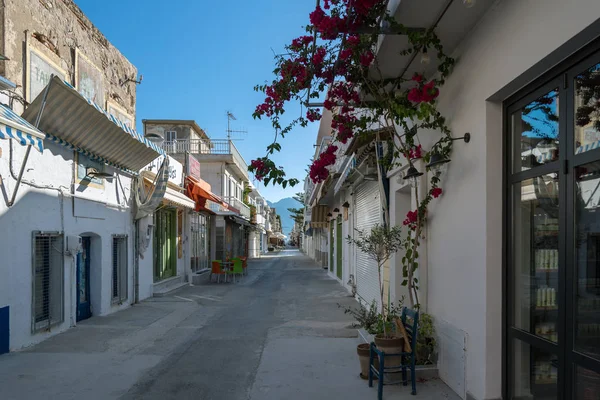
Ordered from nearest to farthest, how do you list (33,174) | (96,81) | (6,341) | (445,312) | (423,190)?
(445,312), (423,190), (6,341), (33,174), (96,81)

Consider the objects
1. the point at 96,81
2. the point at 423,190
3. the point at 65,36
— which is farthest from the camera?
the point at 96,81

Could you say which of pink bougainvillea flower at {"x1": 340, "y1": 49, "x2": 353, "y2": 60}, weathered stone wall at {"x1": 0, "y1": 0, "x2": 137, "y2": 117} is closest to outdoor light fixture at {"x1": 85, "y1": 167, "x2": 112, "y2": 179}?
weathered stone wall at {"x1": 0, "y1": 0, "x2": 137, "y2": 117}

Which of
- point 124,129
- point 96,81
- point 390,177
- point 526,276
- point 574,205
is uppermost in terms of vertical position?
point 96,81

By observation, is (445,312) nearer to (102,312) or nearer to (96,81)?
(102,312)

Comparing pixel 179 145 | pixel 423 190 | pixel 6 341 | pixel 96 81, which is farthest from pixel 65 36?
pixel 179 145

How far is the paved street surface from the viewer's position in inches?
201

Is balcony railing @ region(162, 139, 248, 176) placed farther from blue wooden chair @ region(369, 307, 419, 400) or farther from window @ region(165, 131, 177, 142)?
blue wooden chair @ region(369, 307, 419, 400)

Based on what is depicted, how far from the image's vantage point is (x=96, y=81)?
34.7ft

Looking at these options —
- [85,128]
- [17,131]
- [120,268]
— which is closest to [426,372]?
[17,131]

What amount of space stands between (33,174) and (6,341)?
2674mm

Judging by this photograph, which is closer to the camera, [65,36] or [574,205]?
[574,205]

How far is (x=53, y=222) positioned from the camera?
8.03 m

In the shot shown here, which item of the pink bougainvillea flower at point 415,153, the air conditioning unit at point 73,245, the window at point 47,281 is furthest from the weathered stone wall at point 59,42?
the pink bougainvillea flower at point 415,153

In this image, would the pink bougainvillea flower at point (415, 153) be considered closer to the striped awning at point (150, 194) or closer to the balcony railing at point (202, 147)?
Result: the striped awning at point (150, 194)
